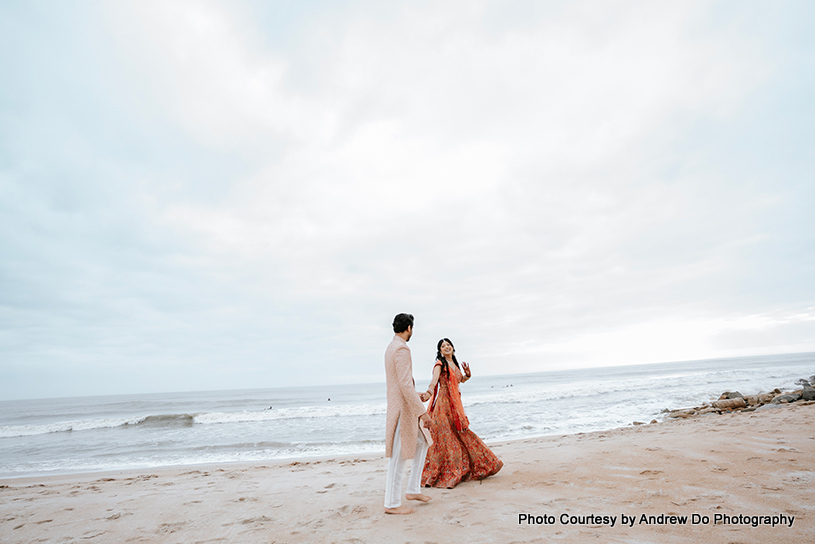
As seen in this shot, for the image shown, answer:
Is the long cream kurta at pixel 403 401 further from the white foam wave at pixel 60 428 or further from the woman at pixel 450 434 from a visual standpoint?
the white foam wave at pixel 60 428

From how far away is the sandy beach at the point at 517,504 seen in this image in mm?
3359

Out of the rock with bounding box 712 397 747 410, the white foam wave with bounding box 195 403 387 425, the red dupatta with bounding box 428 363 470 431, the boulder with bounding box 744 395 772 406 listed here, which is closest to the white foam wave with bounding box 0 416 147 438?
the white foam wave with bounding box 195 403 387 425

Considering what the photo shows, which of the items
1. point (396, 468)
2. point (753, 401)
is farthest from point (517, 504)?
point (753, 401)

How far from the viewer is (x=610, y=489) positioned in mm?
4449

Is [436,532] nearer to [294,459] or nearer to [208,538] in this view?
[208,538]

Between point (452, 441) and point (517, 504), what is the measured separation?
1233 mm

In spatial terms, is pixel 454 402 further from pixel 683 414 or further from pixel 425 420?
pixel 683 414

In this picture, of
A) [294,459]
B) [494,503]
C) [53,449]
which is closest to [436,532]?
[494,503]

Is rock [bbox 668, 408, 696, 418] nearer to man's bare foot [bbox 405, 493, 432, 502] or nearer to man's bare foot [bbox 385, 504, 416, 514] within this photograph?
man's bare foot [bbox 405, 493, 432, 502]

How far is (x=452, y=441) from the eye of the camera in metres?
5.18

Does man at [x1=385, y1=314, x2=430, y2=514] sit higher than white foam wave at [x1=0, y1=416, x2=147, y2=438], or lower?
higher

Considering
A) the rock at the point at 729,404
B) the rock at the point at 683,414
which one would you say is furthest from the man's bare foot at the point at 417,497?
the rock at the point at 729,404

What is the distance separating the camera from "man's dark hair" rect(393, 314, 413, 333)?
13.3 ft

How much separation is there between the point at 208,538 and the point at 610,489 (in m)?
4.21
